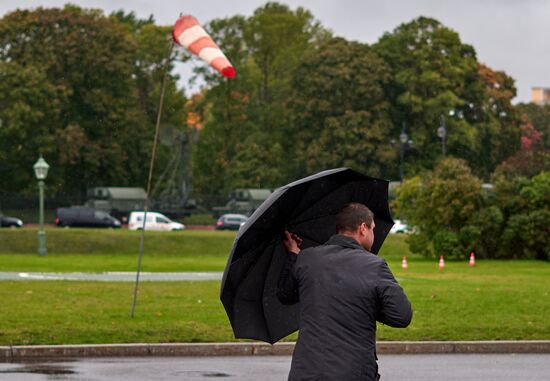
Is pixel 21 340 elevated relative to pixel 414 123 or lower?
lower

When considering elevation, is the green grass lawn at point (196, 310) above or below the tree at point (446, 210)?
below

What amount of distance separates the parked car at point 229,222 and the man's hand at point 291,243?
226ft

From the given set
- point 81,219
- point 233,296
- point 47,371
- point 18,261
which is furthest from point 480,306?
point 81,219

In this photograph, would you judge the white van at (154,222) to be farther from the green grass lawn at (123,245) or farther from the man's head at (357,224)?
the man's head at (357,224)

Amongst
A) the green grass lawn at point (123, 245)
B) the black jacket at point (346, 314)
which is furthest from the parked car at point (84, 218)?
the black jacket at point (346, 314)

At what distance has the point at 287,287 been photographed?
6.88 m

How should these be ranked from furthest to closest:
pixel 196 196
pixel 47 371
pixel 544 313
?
pixel 196 196
pixel 544 313
pixel 47 371

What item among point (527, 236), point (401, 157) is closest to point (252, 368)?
point (527, 236)

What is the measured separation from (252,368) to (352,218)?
24.6 ft

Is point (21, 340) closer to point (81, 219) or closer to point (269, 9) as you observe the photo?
point (81, 219)

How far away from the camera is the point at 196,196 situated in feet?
277

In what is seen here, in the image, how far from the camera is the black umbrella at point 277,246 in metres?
7.17

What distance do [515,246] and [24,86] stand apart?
132 ft

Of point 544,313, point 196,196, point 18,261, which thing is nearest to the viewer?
point 544,313
